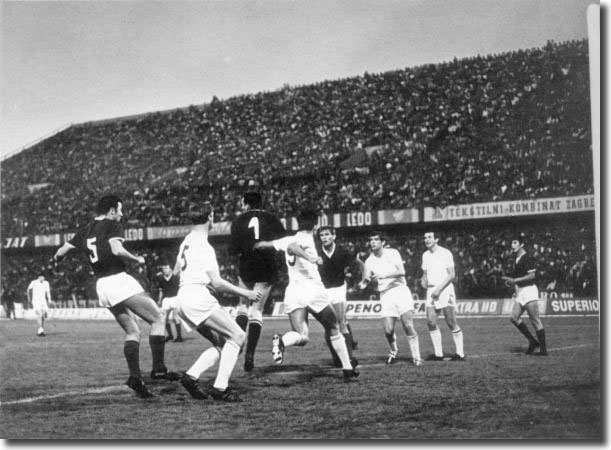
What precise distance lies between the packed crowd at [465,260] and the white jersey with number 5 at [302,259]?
2.97 meters

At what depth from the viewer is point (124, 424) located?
7.03 m

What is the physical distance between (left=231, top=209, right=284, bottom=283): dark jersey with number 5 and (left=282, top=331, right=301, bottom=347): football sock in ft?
3.86

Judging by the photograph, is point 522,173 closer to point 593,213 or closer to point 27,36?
point 593,213

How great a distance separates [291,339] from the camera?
851 cm

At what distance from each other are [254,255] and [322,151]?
14846 millimetres

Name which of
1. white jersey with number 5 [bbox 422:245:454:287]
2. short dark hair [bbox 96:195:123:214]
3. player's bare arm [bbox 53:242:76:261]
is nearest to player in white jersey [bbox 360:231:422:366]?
white jersey with number 5 [bbox 422:245:454:287]

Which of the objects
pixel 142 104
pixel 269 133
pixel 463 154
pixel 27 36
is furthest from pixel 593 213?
pixel 269 133

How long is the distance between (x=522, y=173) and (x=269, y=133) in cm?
1428

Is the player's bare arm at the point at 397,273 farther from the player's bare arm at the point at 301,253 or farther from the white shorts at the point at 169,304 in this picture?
→ the white shorts at the point at 169,304

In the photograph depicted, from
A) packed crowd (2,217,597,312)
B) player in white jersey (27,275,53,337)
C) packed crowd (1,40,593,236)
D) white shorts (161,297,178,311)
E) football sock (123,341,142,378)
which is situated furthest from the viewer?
player in white jersey (27,275,53,337)

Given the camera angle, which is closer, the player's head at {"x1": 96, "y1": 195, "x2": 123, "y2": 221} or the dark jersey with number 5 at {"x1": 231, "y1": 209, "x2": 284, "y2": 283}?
the player's head at {"x1": 96, "y1": 195, "x2": 123, "y2": 221}

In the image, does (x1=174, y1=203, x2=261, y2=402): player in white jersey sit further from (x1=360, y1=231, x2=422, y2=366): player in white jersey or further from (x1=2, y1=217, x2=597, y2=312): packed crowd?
(x1=2, y1=217, x2=597, y2=312): packed crowd

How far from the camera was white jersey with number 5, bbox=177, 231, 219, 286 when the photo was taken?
24.5ft

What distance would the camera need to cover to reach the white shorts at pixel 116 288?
7.79m
